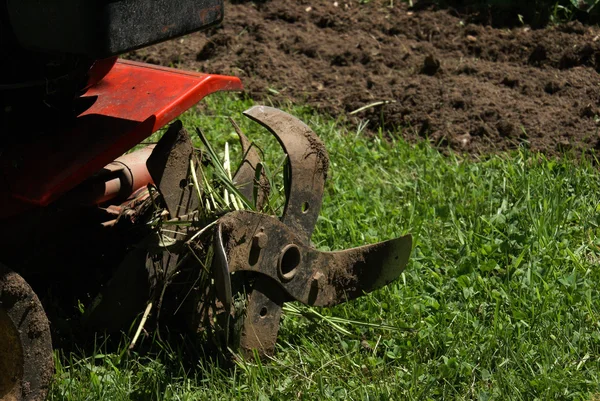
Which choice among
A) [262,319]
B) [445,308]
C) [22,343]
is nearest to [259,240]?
[262,319]

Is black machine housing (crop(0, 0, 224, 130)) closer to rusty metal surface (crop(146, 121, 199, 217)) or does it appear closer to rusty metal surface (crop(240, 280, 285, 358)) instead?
rusty metal surface (crop(146, 121, 199, 217))

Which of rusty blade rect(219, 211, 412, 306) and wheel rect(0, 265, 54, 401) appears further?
rusty blade rect(219, 211, 412, 306)

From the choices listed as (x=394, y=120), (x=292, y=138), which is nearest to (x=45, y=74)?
(x=292, y=138)

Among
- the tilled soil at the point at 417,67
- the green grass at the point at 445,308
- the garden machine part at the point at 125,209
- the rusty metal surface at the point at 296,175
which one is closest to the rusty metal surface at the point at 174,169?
the garden machine part at the point at 125,209

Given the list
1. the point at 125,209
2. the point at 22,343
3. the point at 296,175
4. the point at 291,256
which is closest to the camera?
the point at 22,343

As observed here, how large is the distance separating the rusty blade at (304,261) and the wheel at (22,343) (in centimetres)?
54

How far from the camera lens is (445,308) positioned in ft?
9.95

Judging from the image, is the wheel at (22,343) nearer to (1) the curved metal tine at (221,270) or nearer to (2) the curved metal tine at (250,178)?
(1) the curved metal tine at (221,270)

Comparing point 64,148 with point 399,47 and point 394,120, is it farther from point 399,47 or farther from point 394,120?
point 399,47

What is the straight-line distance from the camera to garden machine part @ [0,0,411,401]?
7.57 feet

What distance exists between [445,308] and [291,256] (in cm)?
64

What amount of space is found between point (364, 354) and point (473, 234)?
81 centimetres

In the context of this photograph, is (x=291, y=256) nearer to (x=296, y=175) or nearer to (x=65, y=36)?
(x=296, y=175)

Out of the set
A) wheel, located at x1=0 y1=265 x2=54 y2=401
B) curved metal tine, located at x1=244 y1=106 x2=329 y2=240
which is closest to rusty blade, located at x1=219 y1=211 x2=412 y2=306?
curved metal tine, located at x1=244 y1=106 x2=329 y2=240
